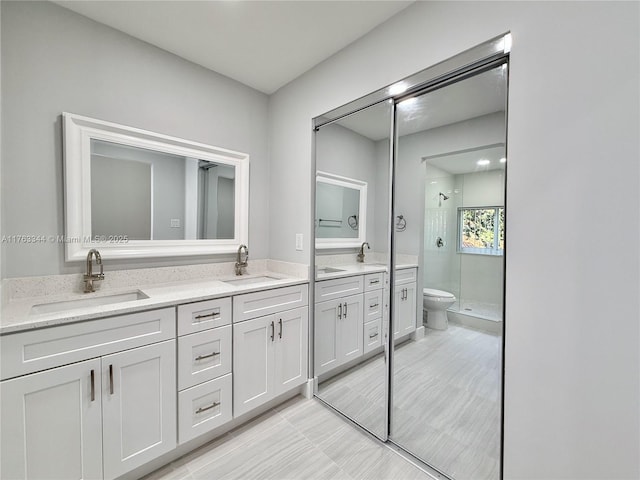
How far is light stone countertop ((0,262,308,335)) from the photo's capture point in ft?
3.76

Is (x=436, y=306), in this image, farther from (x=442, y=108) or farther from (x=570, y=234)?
(x=442, y=108)

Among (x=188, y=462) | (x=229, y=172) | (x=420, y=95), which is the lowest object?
(x=188, y=462)

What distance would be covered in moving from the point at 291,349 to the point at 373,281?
834mm

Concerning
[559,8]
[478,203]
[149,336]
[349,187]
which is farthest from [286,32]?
[149,336]

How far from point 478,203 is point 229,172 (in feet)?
6.19

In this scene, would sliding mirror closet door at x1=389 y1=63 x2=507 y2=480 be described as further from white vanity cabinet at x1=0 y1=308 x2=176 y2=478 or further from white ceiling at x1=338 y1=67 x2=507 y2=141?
white vanity cabinet at x1=0 y1=308 x2=176 y2=478

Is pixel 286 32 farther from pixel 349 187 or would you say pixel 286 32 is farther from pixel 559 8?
pixel 559 8

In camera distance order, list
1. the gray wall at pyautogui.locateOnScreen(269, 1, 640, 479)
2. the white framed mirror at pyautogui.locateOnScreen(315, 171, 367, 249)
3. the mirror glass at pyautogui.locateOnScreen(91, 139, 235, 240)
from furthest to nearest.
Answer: the white framed mirror at pyautogui.locateOnScreen(315, 171, 367, 249)
the mirror glass at pyautogui.locateOnScreen(91, 139, 235, 240)
the gray wall at pyautogui.locateOnScreen(269, 1, 640, 479)

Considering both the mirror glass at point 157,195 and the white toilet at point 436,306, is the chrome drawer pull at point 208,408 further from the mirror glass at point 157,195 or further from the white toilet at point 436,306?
the white toilet at point 436,306

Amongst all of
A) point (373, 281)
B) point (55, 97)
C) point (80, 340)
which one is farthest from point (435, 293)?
point (55, 97)

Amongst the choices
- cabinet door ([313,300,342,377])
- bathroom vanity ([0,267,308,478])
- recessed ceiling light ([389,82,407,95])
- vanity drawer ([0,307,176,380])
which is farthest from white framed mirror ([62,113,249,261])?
recessed ceiling light ([389,82,407,95])

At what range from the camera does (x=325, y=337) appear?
7.25 feet

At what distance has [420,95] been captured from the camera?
1613mm

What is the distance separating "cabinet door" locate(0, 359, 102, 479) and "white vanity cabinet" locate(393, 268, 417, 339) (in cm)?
166
